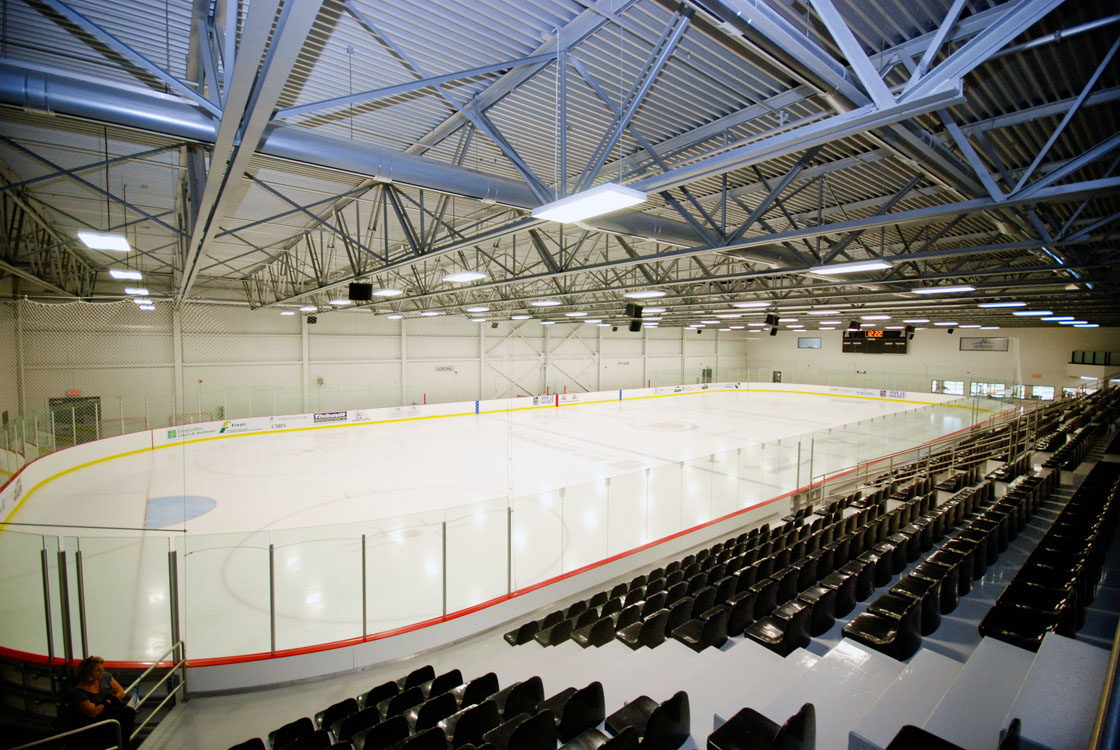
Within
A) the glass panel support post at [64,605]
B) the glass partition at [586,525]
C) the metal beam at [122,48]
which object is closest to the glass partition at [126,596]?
the glass panel support post at [64,605]

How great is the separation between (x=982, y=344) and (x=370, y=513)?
42.6m

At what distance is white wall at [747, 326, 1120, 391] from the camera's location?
3247 cm

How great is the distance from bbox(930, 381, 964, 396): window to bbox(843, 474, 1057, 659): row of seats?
2761cm

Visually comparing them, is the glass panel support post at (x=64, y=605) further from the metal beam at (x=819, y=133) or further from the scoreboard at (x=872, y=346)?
the scoreboard at (x=872, y=346)

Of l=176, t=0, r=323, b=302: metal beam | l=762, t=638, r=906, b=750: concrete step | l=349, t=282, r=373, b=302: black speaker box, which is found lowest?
l=762, t=638, r=906, b=750: concrete step

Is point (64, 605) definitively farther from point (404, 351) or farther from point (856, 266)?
point (404, 351)

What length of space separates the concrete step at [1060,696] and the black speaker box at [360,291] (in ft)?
42.7

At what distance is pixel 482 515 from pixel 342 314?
23511mm

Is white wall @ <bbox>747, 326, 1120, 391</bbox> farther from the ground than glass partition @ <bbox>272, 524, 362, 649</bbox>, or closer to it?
farther from the ground

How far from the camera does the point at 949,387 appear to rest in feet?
109

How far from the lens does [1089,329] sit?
103 ft

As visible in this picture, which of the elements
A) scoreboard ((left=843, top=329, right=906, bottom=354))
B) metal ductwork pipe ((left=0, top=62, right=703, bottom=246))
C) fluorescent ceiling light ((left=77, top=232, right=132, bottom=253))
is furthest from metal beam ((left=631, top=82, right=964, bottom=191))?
scoreboard ((left=843, top=329, right=906, bottom=354))

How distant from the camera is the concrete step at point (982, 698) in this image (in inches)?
104

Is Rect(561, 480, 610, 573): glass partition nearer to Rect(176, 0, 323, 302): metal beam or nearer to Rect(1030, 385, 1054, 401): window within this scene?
Rect(176, 0, 323, 302): metal beam
